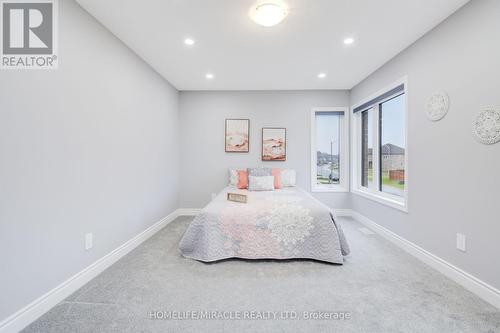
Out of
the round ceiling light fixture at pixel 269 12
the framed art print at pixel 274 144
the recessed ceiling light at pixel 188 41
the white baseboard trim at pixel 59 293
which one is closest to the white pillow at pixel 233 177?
the framed art print at pixel 274 144

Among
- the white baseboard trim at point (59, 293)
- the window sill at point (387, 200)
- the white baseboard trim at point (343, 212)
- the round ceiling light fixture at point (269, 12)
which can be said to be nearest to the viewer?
the white baseboard trim at point (59, 293)

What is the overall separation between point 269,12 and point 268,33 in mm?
468

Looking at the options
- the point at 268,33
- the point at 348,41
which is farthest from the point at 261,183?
the point at 348,41

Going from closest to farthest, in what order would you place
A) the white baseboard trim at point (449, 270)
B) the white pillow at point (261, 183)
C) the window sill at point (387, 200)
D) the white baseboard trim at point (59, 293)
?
the white baseboard trim at point (59, 293)
the white baseboard trim at point (449, 270)
the window sill at point (387, 200)
the white pillow at point (261, 183)

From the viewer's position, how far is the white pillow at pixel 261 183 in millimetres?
3652

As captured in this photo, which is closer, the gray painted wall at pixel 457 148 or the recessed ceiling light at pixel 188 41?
the gray painted wall at pixel 457 148

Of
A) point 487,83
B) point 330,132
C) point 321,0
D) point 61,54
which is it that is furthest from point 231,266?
point 330,132

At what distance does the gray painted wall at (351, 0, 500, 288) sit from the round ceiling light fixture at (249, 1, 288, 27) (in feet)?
5.25

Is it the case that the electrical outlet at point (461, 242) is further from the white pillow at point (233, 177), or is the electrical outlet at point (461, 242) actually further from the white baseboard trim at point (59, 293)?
the white baseboard trim at point (59, 293)

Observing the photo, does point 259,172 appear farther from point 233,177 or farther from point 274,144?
point 274,144

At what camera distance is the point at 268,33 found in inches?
91.0

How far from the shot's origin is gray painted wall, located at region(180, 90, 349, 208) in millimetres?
4223

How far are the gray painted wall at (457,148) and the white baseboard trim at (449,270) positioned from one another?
0.18ft

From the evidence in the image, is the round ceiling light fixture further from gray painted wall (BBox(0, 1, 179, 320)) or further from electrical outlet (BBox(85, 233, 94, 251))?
electrical outlet (BBox(85, 233, 94, 251))
